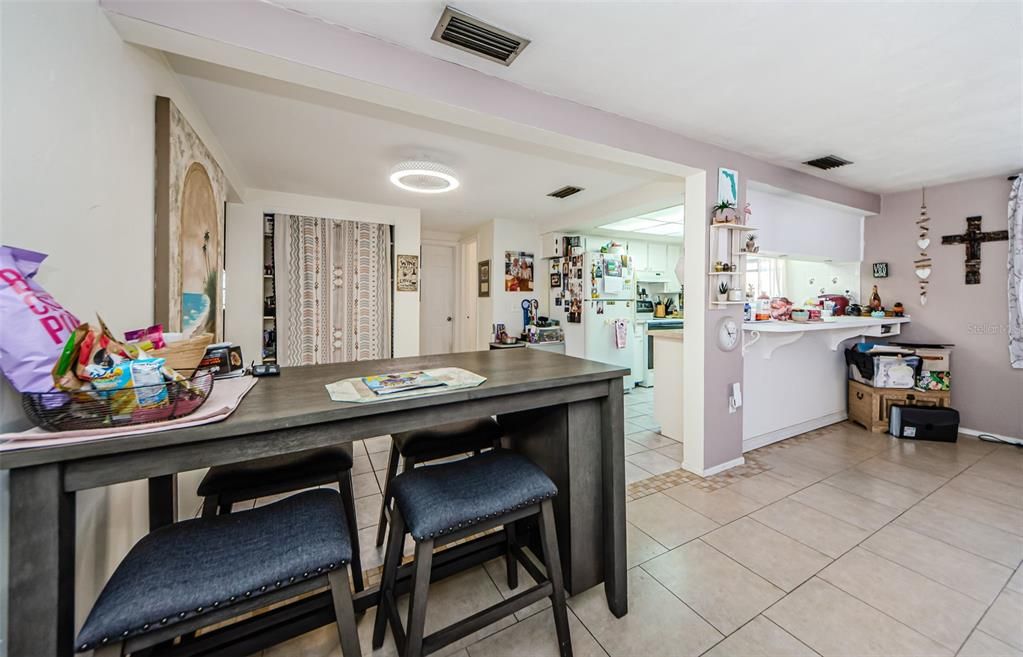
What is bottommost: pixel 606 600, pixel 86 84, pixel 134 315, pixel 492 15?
pixel 606 600

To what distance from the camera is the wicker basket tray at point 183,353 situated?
3.15 feet

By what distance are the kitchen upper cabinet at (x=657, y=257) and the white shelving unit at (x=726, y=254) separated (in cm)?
298

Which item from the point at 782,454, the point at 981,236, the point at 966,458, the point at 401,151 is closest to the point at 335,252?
the point at 401,151

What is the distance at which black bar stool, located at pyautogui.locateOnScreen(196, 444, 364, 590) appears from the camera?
4.33ft

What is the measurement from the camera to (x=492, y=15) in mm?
1495

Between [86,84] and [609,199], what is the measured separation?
12.4 feet

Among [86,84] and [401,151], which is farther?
[401,151]

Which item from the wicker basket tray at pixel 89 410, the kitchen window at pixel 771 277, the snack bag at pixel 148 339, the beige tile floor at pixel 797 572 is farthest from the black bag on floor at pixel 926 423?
the snack bag at pixel 148 339

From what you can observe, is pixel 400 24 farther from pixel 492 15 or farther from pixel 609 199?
pixel 609 199

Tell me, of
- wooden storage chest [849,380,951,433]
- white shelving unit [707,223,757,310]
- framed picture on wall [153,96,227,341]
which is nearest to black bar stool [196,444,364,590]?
framed picture on wall [153,96,227,341]

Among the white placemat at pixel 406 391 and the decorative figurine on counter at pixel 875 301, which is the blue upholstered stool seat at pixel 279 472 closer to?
the white placemat at pixel 406 391

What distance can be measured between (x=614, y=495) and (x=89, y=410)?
1.53 meters

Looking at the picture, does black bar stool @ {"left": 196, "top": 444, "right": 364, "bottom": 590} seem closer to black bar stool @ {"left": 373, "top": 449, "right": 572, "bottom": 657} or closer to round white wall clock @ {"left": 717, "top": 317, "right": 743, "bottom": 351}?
black bar stool @ {"left": 373, "top": 449, "right": 572, "bottom": 657}

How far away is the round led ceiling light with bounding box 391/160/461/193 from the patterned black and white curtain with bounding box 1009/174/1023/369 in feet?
15.4
